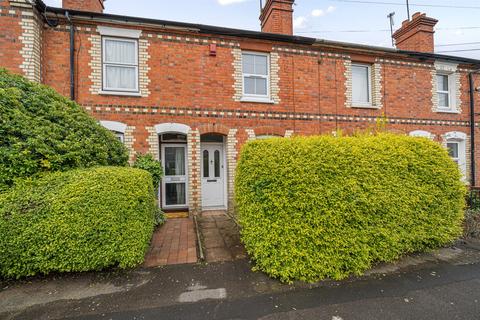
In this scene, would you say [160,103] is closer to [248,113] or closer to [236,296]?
[248,113]

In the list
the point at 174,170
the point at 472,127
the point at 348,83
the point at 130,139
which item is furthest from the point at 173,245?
the point at 472,127

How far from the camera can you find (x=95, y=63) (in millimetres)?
6578

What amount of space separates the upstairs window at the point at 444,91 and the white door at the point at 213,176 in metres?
9.52

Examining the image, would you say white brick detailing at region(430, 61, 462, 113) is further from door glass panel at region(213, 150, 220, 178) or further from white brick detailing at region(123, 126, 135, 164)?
white brick detailing at region(123, 126, 135, 164)

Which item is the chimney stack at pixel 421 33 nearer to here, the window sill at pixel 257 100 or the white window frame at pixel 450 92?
the white window frame at pixel 450 92

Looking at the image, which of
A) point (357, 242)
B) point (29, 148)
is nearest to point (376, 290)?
point (357, 242)

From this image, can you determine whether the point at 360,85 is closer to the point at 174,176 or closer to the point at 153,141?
the point at 174,176

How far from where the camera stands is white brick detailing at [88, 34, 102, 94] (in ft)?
21.5

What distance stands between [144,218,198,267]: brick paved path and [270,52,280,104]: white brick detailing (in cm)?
482

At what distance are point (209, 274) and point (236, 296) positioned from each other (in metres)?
0.72

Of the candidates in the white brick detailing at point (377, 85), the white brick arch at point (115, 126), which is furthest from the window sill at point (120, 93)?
the white brick detailing at point (377, 85)

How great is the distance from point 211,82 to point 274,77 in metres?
2.14

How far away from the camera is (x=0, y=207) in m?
3.20

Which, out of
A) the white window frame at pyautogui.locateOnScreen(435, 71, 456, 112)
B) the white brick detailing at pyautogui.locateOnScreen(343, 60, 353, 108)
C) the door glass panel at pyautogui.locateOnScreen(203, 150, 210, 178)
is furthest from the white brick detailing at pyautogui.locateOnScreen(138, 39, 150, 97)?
the white window frame at pyautogui.locateOnScreen(435, 71, 456, 112)
